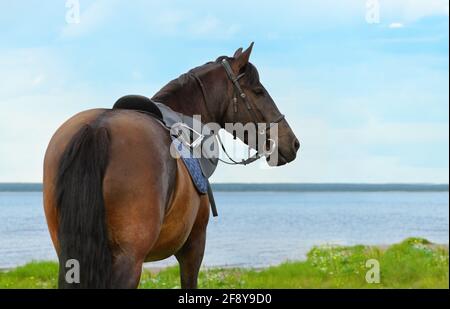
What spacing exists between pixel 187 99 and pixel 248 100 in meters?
0.57

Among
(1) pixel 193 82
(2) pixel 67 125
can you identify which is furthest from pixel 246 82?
(2) pixel 67 125

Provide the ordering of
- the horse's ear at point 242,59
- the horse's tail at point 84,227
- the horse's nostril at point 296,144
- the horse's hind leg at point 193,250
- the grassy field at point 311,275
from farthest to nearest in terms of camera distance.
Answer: the grassy field at point 311,275
the horse's nostril at point 296,144
the horse's ear at point 242,59
the horse's hind leg at point 193,250
the horse's tail at point 84,227

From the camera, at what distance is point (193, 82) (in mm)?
5426

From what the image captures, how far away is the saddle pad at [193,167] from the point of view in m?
4.67

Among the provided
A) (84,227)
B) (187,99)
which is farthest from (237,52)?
(84,227)

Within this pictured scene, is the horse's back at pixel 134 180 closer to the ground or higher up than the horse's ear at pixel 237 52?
closer to the ground

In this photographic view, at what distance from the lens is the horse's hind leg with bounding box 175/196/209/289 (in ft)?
17.3

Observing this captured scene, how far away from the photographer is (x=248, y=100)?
5.54m

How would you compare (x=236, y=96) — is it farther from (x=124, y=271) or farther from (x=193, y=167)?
(x=124, y=271)

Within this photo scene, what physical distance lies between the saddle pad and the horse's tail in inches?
30.2

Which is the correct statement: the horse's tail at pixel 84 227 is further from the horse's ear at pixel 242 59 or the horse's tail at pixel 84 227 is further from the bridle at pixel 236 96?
the horse's ear at pixel 242 59

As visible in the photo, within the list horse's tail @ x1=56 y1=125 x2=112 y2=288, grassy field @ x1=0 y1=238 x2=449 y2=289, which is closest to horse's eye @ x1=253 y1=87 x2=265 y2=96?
horse's tail @ x1=56 y1=125 x2=112 y2=288

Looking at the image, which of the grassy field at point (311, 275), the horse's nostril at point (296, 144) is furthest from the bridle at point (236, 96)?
the grassy field at point (311, 275)

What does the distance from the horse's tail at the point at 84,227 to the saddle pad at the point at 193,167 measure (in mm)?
767
